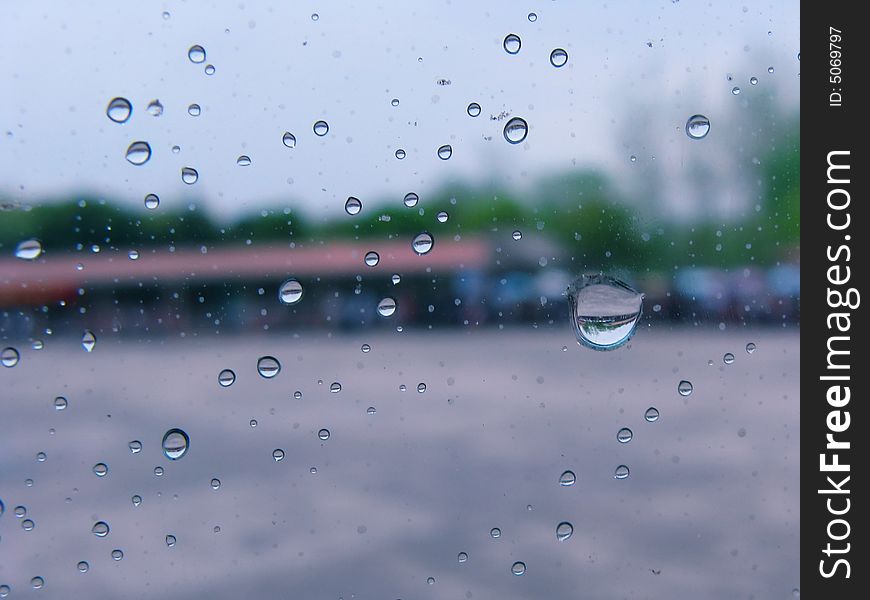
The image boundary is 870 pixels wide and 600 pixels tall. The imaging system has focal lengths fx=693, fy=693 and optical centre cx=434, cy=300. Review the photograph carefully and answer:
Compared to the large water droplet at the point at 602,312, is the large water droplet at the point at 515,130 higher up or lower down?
higher up

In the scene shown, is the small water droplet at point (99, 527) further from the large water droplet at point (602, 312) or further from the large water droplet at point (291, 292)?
the large water droplet at point (602, 312)

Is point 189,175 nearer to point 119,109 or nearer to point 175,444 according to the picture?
point 119,109

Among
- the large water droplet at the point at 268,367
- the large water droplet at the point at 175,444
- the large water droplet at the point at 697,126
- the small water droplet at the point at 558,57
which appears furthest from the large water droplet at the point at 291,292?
the large water droplet at the point at 697,126

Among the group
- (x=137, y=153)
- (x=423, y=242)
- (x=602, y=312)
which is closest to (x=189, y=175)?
(x=137, y=153)

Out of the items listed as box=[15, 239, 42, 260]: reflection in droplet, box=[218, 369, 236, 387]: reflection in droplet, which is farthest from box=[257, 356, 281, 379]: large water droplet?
box=[15, 239, 42, 260]: reflection in droplet

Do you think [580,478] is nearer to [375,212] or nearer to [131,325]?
[375,212]
